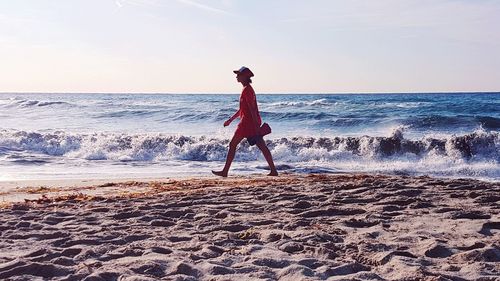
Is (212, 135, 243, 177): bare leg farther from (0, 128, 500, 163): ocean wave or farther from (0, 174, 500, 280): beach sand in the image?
(0, 128, 500, 163): ocean wave

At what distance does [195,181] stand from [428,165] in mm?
5958

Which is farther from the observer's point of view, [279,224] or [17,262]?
[279,224]

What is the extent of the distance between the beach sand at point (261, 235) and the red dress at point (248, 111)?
219cm

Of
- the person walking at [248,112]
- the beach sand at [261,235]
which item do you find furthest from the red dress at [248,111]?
the beach sand at [261,235]

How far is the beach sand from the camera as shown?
329cm

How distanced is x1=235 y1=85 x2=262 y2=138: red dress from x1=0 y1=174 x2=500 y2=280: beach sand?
2187mm

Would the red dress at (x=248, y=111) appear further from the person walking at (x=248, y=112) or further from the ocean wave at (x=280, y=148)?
the ocean wave at (x=280, y=148)

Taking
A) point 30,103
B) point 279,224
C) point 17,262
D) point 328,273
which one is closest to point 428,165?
point 279,224

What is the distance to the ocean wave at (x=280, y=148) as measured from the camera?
13.4 m

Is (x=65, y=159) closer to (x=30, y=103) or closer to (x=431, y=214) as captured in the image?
(x=431, y=214)

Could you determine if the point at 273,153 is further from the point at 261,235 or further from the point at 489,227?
the point at 261,235

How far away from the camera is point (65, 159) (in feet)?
41.8

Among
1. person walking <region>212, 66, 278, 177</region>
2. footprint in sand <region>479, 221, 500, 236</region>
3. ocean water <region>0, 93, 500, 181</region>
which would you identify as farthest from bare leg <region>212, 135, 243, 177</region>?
footprint in sand <region>479, 221, 500, 236</region>

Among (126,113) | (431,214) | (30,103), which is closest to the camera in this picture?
(431,214)
